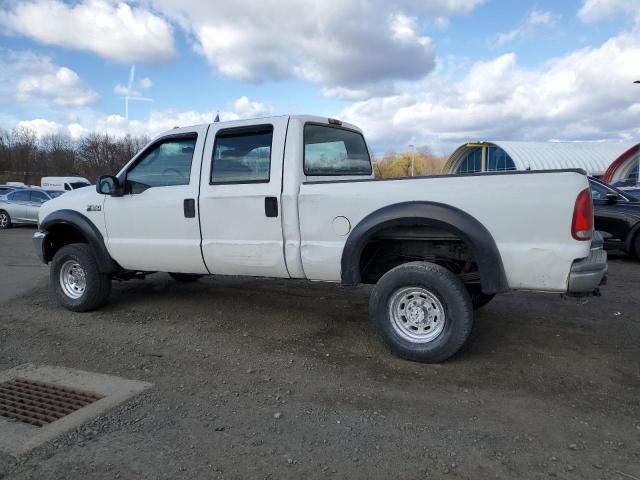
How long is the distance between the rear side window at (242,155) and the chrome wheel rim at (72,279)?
224cm

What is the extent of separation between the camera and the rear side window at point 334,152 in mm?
4719

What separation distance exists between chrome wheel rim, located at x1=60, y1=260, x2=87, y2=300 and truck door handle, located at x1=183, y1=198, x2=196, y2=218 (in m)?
1.78

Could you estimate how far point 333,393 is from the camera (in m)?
3.55

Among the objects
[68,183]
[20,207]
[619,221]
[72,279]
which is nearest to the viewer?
[72,279]

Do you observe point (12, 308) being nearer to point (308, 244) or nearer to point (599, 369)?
point (308, 244)

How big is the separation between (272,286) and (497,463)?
14.6 ft

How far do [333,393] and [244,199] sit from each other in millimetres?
1974

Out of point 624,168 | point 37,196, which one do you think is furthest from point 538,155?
point 37,196

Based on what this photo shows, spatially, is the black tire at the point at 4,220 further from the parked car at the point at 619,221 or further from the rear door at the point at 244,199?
the parked car at the point at 619,221

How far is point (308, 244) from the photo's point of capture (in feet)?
14.3

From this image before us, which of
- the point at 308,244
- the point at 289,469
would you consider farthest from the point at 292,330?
the point at 289,469

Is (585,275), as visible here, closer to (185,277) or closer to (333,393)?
(333,393)

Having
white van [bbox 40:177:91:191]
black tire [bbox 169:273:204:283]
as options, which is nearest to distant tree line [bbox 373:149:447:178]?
white van [bbox 40:177:91:191]

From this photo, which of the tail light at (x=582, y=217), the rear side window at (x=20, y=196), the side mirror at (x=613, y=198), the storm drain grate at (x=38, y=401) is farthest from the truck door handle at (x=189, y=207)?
the rear side window at (x=20, y=196)
